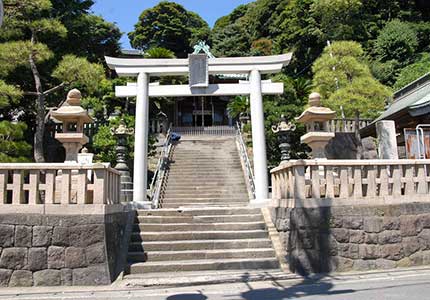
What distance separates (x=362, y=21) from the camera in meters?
29.5

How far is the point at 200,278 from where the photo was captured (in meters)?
6.21

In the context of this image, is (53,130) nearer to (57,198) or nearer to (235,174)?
(235,174)

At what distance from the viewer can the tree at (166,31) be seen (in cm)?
3966

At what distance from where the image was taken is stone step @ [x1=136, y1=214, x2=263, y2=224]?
27.6 ft

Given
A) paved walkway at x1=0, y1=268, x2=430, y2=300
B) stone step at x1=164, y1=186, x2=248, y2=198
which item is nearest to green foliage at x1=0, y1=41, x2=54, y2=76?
stone step at x1=164, y1=186, x2=248, y2=198

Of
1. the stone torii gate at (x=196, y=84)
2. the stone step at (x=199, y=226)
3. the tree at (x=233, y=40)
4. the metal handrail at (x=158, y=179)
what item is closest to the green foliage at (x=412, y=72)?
the tree at (x=233, y=40)

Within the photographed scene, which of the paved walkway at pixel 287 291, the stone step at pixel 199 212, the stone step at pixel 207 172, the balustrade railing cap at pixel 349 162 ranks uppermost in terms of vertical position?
the stone step at pixel 207 172

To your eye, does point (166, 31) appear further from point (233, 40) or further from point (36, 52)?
point (36, 52)

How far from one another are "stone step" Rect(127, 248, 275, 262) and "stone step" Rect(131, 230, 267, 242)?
518 millimetres

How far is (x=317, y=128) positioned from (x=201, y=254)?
13.3 ft

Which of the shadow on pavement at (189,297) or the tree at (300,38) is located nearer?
the shadow on pavement at (189,297)

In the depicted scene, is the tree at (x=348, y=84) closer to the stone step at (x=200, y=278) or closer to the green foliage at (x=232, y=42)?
the stone step at (x=200, y=278)

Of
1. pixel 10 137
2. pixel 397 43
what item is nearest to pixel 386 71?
pixel 397 43

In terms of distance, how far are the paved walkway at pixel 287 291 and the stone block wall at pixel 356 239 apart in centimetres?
37
